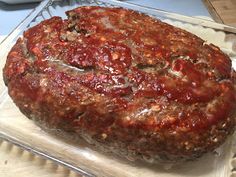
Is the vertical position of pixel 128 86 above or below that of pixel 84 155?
above

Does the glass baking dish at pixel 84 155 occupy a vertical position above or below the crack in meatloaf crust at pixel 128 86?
below

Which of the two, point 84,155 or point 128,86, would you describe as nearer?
point 128,86

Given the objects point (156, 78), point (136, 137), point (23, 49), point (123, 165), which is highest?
point (23, 49)

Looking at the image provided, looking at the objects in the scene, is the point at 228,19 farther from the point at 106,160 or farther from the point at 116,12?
the point at 106,160

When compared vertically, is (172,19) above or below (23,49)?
below

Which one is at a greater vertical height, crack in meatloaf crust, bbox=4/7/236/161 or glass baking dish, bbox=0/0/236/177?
crack in meatloaf crust, bbox=4/7/236/161

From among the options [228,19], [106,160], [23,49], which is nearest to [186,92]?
[106,160]

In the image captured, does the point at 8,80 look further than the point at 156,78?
Yes

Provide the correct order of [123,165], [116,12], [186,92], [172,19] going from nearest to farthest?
[186,92], [123,165], [116,12], [172,19]
